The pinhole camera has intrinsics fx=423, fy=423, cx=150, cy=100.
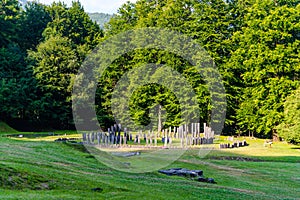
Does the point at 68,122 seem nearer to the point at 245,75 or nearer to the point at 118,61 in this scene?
the point at 118,61

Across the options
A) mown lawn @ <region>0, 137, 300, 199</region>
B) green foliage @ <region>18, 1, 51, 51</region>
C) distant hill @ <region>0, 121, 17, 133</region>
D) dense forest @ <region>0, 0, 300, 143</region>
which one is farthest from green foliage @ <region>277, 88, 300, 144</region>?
green foliage @ <region>18, 1, 51, 51</region>

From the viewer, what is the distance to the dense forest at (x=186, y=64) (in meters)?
49.1

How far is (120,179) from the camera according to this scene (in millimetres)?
17906

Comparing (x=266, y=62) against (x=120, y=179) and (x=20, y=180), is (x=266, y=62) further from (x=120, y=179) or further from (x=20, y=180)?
(x=20, y=180)

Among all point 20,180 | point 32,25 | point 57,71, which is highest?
point 32,25

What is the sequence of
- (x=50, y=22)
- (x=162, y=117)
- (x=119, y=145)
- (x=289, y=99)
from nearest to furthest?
(x=119, y=145), (x=289, y=99), (x=162, y=117), (x=50, y=22)

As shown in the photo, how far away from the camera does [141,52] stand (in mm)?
56781

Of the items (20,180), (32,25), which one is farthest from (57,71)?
(20,180)

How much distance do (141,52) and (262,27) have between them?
15952 mm

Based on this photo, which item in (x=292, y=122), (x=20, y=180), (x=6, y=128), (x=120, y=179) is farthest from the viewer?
(x=6, y=128)

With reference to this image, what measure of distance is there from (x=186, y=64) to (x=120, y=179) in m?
37.8

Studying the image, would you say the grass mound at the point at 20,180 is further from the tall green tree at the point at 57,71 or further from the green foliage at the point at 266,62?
the tall green tree at the point at 57,71

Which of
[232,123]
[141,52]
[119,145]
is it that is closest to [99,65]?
[141,52]

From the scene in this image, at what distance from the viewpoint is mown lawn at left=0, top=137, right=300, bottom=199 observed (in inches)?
555
